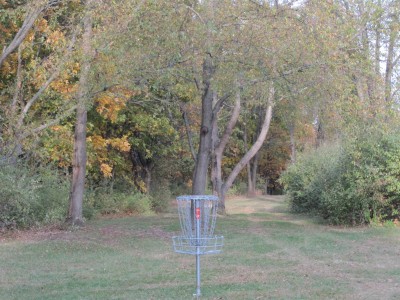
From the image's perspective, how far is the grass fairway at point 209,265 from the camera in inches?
359

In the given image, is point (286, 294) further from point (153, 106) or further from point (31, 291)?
point (153, 106)

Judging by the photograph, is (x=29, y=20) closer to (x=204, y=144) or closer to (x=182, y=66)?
(x=182, y=66)

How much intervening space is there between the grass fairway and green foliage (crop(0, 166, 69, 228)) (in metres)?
0.83

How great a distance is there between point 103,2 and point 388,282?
1143 centimetres

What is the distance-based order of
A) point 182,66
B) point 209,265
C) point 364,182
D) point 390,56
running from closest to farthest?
point 209,265 < point 182,66 < point 364,182 < point 390,56

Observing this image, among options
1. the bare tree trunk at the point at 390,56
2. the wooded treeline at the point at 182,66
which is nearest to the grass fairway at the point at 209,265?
the wooded treeline at the point at 182,66

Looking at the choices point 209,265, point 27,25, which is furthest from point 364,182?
point 27,25

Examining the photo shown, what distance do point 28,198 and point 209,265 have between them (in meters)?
7.58

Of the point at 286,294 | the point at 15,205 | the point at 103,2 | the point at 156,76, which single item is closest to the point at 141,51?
the point at 156,76

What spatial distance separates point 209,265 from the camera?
11.8 m

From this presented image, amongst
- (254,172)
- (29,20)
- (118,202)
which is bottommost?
(118,202)

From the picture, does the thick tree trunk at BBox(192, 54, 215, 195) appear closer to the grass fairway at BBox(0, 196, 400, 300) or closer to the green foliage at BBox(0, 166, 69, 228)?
the grass fairway at BBox(0, 196, 400, 300)

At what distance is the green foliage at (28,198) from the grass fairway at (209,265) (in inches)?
32.5

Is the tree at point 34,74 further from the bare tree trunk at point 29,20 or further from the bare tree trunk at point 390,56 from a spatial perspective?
the bare tree trunk at point 390,56
